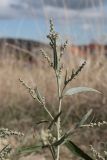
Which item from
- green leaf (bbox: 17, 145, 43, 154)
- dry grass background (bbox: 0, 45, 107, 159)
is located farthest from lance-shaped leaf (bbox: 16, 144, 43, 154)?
dry grass background (bbox: 0, 45, 107, 159)

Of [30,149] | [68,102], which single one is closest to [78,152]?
[30,149]

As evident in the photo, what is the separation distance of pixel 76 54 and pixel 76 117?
4.78ft

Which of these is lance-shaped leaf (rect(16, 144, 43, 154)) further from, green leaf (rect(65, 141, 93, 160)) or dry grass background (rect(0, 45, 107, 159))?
dry grass background (rect(0, 45, 107, 159))

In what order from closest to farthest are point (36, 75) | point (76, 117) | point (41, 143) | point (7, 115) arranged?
point (41, 143), point (76, 117), point (7, 115), point (36, 75)

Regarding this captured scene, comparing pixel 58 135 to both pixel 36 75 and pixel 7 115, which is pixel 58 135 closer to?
pixel 7 115

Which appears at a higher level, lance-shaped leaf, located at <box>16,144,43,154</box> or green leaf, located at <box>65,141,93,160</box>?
lance-shaped leaf, located at <box>16,144,43,154</box>

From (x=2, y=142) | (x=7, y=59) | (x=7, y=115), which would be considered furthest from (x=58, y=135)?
(x=7, y=59)

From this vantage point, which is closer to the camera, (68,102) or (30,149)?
(30,149)

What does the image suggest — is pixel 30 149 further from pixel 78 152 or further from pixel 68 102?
pixel 68 102

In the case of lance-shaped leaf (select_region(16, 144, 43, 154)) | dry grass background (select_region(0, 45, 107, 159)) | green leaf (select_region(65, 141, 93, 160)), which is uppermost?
lance-shaped leaf (select_region(16, 144, 43, 154))

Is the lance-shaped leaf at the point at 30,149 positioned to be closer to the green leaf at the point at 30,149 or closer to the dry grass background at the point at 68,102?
the green leaf at the point at 30,149

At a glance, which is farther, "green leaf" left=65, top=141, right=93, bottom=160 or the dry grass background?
the dry grass background

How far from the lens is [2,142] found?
3.70 feet

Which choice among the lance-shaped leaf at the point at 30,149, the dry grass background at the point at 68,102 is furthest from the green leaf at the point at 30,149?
the dry grass background at the point at 68,102
